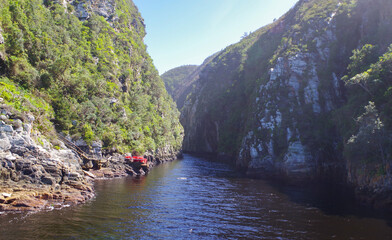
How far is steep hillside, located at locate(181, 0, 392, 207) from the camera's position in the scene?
2944 centimetres

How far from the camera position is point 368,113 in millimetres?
29938

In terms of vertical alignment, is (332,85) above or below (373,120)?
above

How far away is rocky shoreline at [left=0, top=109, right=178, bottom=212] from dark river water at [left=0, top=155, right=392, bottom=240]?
5.92 ft

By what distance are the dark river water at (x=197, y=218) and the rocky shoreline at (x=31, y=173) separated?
71.1 inches

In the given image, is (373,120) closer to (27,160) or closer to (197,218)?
(197,218)

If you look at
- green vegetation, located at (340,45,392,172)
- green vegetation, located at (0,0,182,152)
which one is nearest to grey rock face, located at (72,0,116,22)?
green vegetation, located at (0,0,182,152)

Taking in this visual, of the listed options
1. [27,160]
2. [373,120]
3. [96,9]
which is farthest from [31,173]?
[96,9]

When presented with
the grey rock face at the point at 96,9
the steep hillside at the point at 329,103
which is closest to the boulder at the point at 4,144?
the steep hillside at the point at 329,103

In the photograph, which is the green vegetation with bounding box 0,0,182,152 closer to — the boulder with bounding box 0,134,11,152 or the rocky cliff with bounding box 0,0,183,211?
the rocky cliff with bounding box 0,0,183,211

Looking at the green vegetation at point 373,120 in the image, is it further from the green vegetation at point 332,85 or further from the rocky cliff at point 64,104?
the rocky cliff at point 64,104

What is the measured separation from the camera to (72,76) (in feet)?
133

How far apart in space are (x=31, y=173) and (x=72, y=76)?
2301cm

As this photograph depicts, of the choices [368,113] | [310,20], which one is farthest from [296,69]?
[368,113]

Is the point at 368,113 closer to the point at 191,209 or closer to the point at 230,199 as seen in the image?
the point at 230,199
